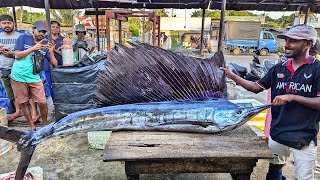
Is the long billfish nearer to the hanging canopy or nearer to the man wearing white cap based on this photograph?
the man wearing white cap

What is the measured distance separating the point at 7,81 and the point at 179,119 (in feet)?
11.2

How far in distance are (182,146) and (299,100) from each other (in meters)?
0.88

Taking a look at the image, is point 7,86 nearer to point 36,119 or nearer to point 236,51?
point 36,119

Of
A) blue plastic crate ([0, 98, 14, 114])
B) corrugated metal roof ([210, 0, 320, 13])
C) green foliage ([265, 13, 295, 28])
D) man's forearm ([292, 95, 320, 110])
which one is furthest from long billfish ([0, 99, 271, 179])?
green foliage ([265, 13, 295, 28])

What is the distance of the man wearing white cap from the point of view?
1905mm

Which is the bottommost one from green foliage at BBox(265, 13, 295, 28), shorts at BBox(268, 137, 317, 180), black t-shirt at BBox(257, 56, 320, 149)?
shorts at BBox(268, 137, 317, 180)

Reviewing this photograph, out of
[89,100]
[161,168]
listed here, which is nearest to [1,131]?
[161,168]

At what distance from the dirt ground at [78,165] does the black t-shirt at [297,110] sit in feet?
3.12

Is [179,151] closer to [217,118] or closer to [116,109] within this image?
[217,118]

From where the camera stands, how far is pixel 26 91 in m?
3.83

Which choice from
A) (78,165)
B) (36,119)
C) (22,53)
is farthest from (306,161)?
(36,119)

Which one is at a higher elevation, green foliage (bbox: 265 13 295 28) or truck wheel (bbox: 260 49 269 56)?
green foliage (bbox: 265 13 295 28)

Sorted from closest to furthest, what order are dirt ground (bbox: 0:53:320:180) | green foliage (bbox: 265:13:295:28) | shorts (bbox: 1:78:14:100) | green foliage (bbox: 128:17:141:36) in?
dirt ground (bbox: 0:53:320:180) → shorts (bbox: 1:78:14:100) → green foliage (bbox: 128:17:141:36) → green foliage (bbox: 265:13:295:28)

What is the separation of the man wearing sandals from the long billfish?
170 centimetres
